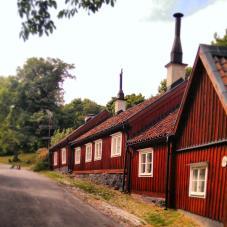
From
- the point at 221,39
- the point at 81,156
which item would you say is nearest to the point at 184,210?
the point at 81,156

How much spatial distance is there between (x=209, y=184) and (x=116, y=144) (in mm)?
12384

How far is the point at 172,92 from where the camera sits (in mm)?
24297

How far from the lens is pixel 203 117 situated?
14359mm

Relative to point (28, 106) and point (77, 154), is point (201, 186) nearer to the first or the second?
point (77, 154)

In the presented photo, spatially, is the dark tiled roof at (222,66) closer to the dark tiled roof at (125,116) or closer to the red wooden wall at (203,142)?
the red wooden wall at (203,142)

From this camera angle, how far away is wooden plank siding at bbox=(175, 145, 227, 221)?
12.6 meters

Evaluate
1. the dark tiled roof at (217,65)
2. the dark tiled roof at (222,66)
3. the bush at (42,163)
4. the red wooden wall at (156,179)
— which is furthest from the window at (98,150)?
the bush at (42,163)

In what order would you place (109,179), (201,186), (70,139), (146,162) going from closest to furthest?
(201,186) → (146,162) → (109,179) → (70,139)

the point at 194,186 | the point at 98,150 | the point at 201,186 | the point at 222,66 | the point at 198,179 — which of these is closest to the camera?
the point at 222,66

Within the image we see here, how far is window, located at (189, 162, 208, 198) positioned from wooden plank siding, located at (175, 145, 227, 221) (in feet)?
0.55

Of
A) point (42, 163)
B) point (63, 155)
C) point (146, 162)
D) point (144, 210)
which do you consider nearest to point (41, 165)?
point (42, 163)

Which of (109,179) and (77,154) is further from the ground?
(77,154)

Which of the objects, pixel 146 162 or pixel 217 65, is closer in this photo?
pixel 217 65

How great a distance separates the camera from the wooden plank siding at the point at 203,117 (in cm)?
1313
